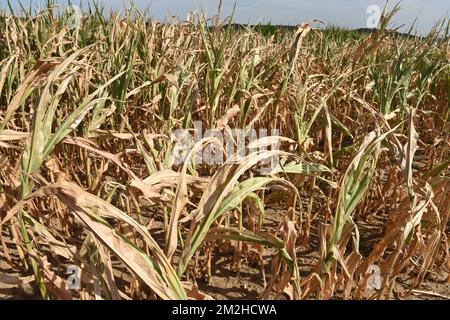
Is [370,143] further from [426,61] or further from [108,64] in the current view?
[426,61]

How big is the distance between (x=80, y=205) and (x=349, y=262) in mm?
658

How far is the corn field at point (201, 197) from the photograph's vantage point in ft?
2.92

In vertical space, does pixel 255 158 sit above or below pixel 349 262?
above

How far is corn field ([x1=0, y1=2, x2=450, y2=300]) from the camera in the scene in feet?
2.92

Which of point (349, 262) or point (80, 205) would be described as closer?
point (80, 205)

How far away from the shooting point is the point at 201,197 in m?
1.00

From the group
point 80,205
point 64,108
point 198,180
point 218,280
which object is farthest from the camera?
point 64,108

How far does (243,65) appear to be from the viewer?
1.77 meters

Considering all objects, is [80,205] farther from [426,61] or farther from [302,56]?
[426,61]

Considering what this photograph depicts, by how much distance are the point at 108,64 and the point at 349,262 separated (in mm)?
1343
